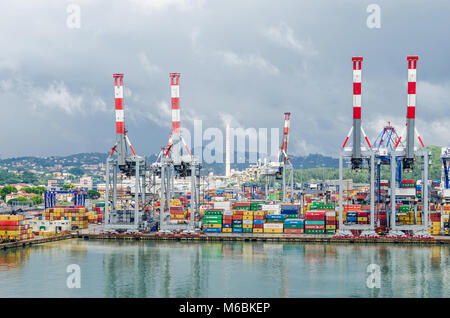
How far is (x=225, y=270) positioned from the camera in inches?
1123

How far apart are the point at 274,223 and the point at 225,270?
13.3 meters

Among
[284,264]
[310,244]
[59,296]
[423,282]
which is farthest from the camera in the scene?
[310,244]

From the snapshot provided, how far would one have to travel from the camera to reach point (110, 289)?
24.5 metres

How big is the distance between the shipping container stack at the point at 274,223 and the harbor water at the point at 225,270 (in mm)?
3026

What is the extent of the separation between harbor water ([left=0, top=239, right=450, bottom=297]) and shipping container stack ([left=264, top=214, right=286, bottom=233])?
119 inches

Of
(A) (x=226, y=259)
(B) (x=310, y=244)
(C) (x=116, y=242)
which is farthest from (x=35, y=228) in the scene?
(B) (x=310, y=244)

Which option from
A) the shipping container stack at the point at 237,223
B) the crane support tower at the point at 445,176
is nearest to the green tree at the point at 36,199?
the shipping container stack at the point at 237,223

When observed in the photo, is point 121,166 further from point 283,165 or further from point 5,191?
Result: point 5,191

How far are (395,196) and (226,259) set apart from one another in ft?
45.7

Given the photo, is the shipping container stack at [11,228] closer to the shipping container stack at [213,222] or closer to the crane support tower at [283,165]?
the shipping container stack at [213,222]

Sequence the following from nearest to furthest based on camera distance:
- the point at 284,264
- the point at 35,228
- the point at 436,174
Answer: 1. the point at 284,264
2. the point at 35,228
3. the point at 436,174

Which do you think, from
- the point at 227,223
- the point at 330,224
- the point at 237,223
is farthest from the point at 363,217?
the point at 227,223

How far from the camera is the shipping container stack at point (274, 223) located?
135ft
